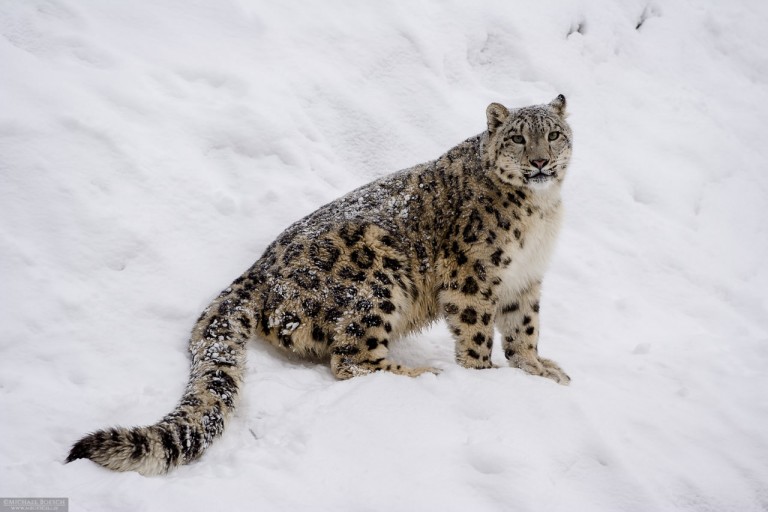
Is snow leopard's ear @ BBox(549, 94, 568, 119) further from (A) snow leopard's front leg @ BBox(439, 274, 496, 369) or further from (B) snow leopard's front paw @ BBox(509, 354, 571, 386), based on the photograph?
(B) snow leopard's front paw @ BBox(509, 354, 571, 386)

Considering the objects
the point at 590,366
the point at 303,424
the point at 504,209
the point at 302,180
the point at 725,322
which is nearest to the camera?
the point at 303,424

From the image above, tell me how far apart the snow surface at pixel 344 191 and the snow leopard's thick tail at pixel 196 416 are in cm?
11

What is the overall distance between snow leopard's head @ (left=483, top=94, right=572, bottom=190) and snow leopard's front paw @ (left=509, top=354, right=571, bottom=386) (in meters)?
1.47

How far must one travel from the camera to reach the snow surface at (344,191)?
3807mm

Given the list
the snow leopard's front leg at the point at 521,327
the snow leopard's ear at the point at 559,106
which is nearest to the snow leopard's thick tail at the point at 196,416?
the snow leopard's front leg at the point at 521,327

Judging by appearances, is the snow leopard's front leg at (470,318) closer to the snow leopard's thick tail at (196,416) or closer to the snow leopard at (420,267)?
the snow leopard at (420,267)

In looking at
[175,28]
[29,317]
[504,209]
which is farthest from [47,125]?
[504,209]

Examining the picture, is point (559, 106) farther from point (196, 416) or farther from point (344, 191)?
point (196, 416)

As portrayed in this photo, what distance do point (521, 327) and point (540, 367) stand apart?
405 millimetres

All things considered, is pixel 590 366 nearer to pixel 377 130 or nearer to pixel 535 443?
pixel 535 443

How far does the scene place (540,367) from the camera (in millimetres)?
5582

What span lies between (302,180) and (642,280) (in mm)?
4117

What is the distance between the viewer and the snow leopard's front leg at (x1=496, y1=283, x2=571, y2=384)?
577cm

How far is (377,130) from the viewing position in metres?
8.03
